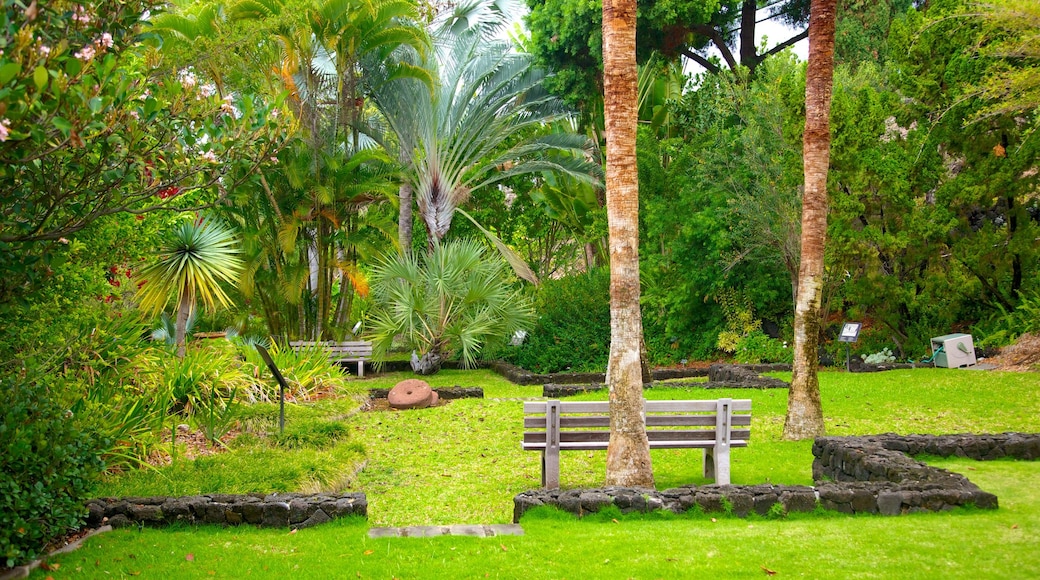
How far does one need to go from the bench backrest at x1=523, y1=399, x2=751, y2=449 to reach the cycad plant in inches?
406

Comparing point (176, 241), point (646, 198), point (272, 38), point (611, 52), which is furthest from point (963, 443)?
point (272, 38)

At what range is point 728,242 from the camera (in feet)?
65.0

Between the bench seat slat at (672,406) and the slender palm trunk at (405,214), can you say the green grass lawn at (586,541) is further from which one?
the slender palm trunk at (405,214)

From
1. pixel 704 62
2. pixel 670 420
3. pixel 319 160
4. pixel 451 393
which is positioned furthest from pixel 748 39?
pixel 670 420

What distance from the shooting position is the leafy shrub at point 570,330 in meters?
20.5

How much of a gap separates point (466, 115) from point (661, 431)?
15754 mm

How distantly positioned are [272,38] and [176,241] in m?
7.56

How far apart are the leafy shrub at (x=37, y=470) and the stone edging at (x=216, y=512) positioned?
558 mm

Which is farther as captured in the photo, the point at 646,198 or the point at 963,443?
the point at 646,198

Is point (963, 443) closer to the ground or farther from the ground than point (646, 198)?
closer to the ground

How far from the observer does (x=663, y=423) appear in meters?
7.99

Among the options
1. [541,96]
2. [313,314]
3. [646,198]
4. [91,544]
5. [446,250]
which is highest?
[541,96]

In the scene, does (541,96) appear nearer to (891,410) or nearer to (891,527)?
(891,410)

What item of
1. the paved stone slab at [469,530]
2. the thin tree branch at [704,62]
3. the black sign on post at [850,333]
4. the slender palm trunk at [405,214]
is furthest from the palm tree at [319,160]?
the paved stone slab at [469,530]
